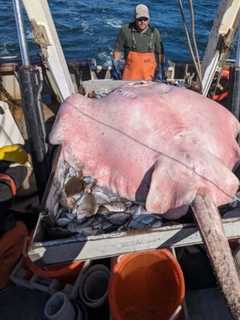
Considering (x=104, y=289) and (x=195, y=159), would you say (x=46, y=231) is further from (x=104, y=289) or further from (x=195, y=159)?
(x=195, y=159)

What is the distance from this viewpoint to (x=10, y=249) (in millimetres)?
4008

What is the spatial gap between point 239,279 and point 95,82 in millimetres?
4048

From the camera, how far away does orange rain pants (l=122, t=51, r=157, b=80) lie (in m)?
6.75

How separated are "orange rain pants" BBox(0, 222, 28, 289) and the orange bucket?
1.19m

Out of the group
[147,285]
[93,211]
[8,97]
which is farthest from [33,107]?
[8,97]

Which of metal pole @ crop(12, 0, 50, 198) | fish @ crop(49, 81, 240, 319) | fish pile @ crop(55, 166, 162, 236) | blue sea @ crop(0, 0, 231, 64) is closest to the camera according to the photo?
fish @ crop(49, 81, 240, 319)

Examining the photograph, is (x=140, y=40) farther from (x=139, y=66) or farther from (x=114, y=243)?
(x=114, y=243)

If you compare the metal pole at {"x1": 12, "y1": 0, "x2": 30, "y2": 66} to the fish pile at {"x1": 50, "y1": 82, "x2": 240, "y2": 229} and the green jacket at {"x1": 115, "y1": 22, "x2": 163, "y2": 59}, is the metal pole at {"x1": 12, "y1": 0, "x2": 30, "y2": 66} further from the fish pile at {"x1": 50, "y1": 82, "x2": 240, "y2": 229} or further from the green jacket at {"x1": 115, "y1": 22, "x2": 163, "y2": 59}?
the green jacket at {"x1": 115, "y1": 22, "x2": 163, "y2": 59}

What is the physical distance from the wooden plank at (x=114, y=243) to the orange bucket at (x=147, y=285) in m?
0.59

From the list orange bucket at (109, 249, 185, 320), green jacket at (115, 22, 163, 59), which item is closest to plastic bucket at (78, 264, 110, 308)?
orange bucket at (109, 249, 185, 320)

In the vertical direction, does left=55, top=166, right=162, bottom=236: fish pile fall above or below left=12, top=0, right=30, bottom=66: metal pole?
below

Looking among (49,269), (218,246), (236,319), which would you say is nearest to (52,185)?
(49,269)

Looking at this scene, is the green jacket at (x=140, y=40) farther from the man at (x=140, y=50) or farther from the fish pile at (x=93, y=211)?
the fish pile at (x=93, y=211)

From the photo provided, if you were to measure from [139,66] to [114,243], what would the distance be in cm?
465
